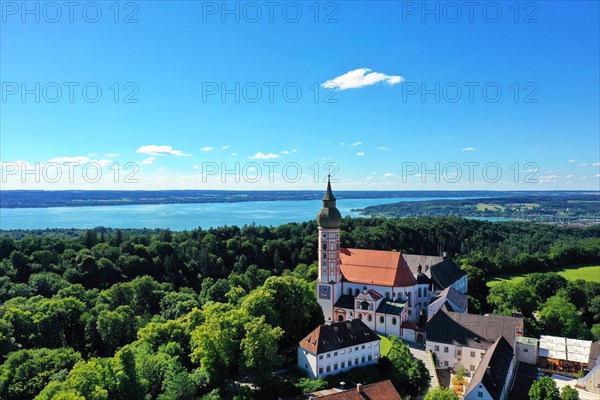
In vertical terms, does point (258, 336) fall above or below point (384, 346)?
above

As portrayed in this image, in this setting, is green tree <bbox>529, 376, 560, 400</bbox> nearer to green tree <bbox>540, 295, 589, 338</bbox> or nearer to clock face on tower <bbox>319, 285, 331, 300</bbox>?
green tree <bbox>540, 295, 589, 338</bbox>

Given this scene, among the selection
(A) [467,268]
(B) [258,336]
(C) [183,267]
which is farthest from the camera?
(C) [183,267]

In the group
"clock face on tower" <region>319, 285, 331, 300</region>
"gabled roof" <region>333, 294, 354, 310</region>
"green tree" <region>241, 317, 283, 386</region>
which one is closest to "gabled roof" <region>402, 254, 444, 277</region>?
"gabled roof" <region>333, 294, 354, 310</region>

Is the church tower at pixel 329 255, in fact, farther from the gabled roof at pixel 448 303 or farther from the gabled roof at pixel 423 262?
the gabled roof at pixel 423 262

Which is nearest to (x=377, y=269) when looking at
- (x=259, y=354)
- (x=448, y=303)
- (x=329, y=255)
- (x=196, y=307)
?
(x=329, y=255)

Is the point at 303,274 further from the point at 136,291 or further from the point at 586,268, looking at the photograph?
the point at 586,268

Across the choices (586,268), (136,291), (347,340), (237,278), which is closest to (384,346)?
(347,340)

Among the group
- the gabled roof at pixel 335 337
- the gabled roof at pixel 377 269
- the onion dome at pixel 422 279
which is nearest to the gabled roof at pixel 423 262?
the onion dome at pixel 422 279
